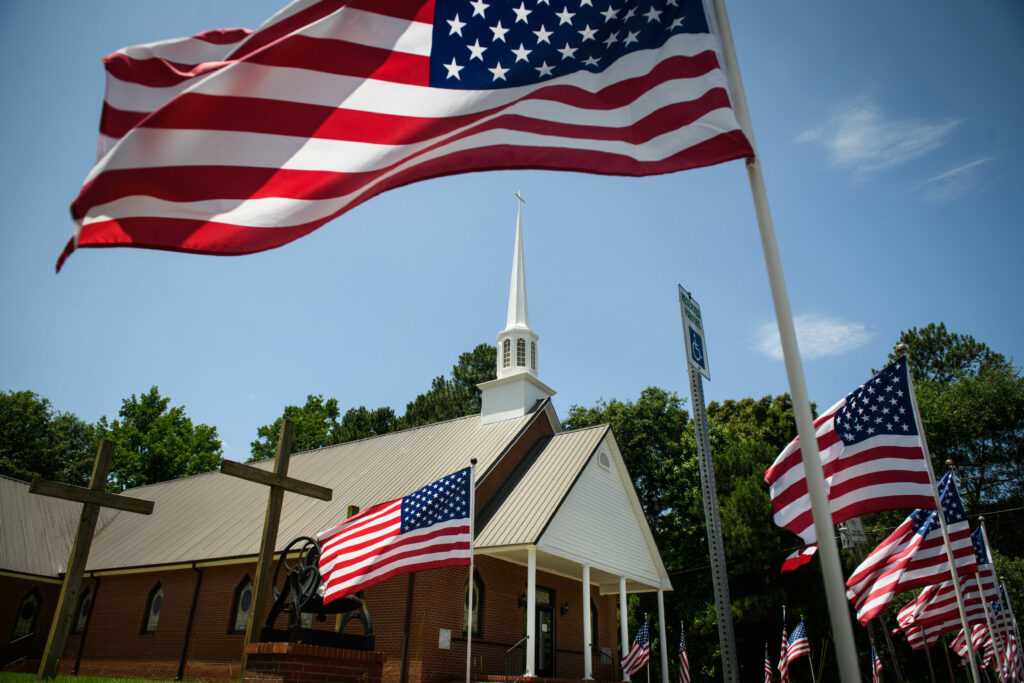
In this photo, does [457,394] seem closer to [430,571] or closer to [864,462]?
[430,571]

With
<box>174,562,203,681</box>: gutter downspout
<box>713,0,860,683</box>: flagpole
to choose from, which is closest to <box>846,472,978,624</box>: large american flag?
<box>713,0,860,683</box>: flagpole

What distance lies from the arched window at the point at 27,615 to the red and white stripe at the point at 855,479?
2890 centimetres

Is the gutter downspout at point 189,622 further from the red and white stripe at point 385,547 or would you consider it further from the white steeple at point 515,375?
the red and white stripe at point 385,547

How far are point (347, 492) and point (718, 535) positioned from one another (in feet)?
67.3

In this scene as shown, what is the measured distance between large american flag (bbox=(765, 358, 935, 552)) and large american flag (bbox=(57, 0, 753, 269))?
6010 millimetres

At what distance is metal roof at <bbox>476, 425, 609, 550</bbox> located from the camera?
1730cm

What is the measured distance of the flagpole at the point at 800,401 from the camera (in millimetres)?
3178

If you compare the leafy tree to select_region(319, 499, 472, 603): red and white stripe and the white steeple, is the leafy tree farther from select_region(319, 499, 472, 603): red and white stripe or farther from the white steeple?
select_region(319, 499, 472, 603): red and white stripe

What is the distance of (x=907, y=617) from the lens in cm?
1410

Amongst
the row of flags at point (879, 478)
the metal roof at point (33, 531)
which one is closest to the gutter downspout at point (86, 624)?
the metal roof at point (33, 531)

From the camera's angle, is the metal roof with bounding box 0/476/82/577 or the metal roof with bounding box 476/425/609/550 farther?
the metal roof with bounding box 0/476/82/577

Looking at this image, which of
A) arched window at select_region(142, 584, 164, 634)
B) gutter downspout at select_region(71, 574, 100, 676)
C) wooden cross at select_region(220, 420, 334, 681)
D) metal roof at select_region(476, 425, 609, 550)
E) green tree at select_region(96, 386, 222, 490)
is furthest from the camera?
green tree at select_region(96, 386, 222, 490)

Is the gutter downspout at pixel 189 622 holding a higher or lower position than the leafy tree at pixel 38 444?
lower

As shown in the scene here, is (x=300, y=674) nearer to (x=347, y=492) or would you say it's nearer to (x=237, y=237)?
(x=237, y=237)
